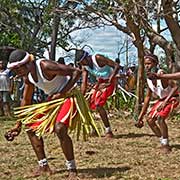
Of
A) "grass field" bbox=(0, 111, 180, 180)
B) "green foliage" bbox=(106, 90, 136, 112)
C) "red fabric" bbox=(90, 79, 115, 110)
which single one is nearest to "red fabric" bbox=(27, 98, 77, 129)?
"grass field" bbox=(0, 111, 180, 180)

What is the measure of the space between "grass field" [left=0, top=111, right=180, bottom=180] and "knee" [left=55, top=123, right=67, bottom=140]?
59 centimetres

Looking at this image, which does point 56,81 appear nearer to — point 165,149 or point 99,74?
point 165,149

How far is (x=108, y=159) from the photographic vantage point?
7.83 meters

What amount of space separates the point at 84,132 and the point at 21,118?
72cm

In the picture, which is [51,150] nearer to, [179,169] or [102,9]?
[179,169]

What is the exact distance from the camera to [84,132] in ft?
21.6

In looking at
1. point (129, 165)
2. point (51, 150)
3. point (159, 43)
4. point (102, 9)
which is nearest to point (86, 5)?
point (102, 9)

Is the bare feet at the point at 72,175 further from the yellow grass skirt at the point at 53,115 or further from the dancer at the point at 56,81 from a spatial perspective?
the yellow grass skirt at the point at 53,115

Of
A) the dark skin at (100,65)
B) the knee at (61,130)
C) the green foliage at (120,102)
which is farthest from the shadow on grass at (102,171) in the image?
the green foliage at (120,102)

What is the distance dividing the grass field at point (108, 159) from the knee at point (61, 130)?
59 centimetres

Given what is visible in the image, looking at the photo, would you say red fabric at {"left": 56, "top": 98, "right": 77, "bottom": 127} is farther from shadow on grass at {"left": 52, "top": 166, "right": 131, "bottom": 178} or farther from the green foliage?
the green foliage

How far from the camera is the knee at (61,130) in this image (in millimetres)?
6211

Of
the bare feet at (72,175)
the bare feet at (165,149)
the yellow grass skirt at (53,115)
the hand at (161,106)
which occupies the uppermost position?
the yellow grass skirt at (53,115)

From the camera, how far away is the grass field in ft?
22.1
